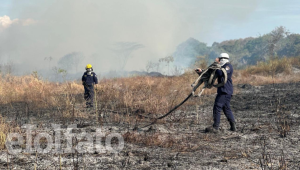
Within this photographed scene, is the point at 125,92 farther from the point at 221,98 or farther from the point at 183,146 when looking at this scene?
the point at 183,146

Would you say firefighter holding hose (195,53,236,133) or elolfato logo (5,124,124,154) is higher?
firefighter holding hose (195,53,236,133)

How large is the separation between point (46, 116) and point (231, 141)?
16.2 ft

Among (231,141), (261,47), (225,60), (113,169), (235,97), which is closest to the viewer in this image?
(113,169)

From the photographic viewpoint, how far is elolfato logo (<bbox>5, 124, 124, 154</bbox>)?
4.11 meters

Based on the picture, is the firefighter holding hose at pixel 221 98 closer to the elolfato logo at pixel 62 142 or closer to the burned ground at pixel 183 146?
the burned ground at pixel 183 146

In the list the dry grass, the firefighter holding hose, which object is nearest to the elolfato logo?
the dry grass

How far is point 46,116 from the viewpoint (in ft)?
23.8

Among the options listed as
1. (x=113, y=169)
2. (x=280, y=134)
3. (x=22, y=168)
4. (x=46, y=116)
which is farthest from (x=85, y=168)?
(x=46, y=116)

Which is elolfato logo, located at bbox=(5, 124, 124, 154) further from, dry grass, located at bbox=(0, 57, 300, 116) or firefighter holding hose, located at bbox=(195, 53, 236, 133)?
firefighter holding hose, located at bbox=(195, 53, 236, 133)

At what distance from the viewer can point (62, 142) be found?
14.8ft

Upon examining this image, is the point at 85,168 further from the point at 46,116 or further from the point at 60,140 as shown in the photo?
the point at 46,116

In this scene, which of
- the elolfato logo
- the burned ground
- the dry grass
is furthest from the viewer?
the dry grass

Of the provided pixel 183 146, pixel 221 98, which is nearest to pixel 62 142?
pixel 183 146

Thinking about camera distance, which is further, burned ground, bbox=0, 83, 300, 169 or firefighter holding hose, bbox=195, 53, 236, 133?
firefighter holding hose, bbox=195, 53, 236, 133
